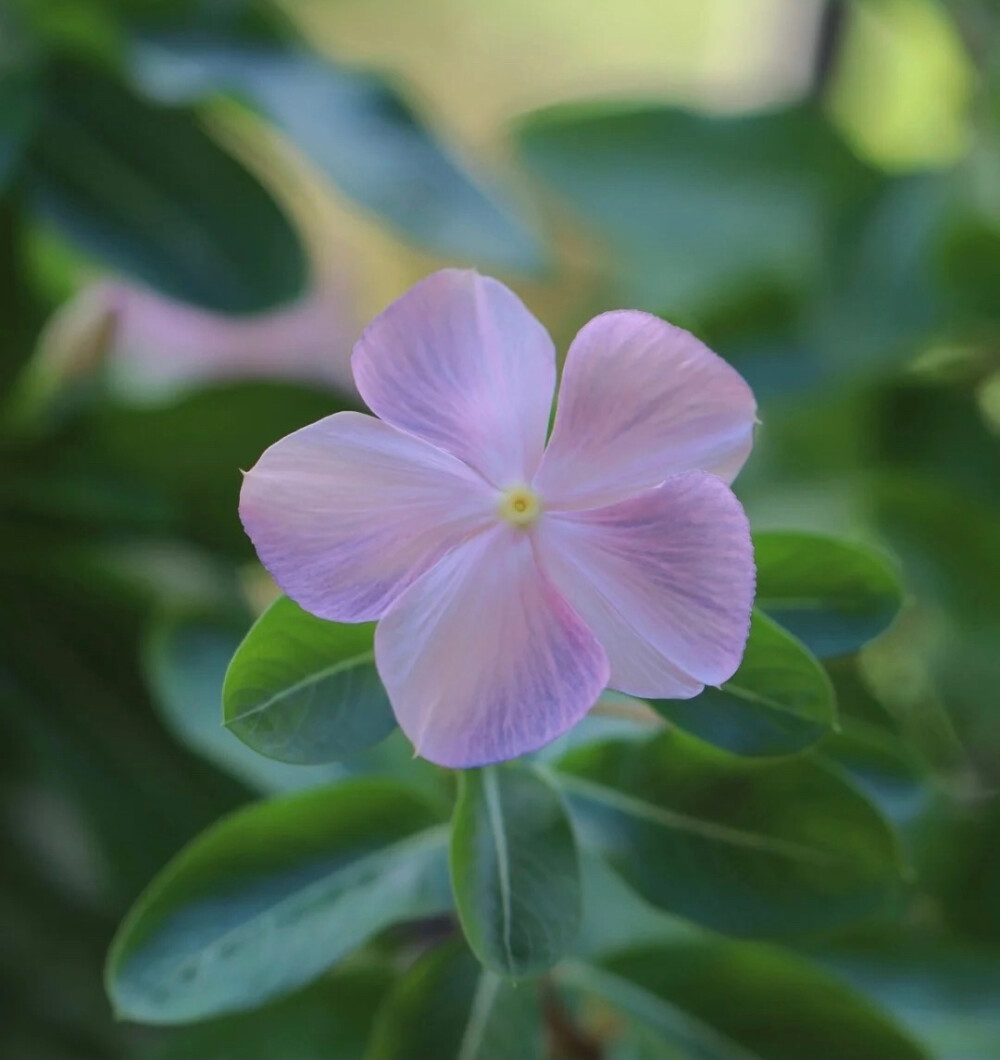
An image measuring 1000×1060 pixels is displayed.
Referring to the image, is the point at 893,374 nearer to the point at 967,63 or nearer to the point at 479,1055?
the point at 967,63

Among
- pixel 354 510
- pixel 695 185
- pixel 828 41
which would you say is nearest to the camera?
pixel 354 510

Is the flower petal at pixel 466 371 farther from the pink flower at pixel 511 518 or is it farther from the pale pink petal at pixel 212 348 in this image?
the pale pink petal at pixel 212 348

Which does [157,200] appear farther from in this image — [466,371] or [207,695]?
[466,371]

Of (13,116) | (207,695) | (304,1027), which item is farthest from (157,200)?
(304,1027)

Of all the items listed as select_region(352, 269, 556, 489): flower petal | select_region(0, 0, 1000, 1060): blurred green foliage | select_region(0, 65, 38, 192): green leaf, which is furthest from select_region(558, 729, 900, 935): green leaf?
select_region(0, 65, 38, 192): green leaf

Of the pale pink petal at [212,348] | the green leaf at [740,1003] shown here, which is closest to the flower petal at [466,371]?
the green leaf at [740,1003]
